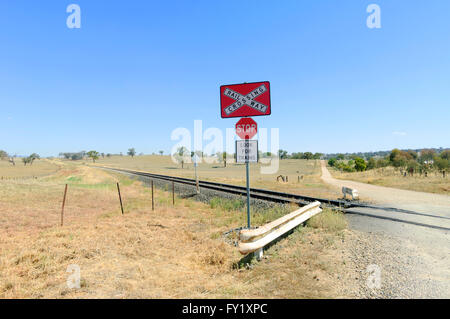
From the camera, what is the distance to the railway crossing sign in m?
6.16

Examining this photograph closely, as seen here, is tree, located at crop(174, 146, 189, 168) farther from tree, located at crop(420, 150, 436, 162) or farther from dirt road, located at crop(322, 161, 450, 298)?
dirt road, located at crop(322, 161, 450, 298)

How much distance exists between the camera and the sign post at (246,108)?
6219 mm

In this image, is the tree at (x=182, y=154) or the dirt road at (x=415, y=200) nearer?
the dirt road at (x=415, y=200)

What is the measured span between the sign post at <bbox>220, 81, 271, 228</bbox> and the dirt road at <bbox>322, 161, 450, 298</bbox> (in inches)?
119

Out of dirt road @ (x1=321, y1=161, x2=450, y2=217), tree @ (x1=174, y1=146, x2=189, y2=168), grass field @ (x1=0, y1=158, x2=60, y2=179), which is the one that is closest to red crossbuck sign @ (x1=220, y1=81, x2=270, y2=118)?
dirt road @ (x1=321, y1=161, x2=450, y2=217)

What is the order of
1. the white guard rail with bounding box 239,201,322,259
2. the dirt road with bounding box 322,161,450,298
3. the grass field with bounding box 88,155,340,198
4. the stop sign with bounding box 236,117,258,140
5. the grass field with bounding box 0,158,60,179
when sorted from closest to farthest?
the dirt road with bounding box 322,161,450,298 < the white guard rail with bounding box 239,201,322,259 < the stop sign with bounding box 236,117,258,140 < the grass field with bounding box 88,155,340,198 < the grass field with bounding box 0,158,60,179

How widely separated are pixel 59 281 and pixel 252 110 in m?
5.54

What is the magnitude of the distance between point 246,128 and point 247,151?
643mm

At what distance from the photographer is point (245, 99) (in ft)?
21.1

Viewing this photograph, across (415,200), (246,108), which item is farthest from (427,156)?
(246,108)

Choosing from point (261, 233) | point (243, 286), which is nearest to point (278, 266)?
point (261, 233)

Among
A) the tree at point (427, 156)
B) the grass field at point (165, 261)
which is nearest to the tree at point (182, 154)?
the tree at point (427, 156)

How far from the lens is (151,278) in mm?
4285

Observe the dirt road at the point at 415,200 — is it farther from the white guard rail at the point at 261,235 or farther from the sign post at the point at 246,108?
the sign post at the point at 246,108
